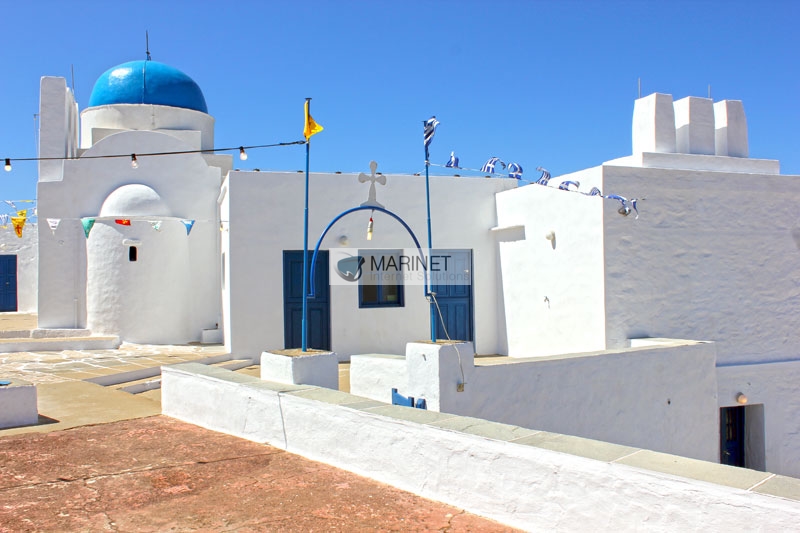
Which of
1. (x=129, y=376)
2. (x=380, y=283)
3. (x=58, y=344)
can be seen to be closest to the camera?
(x=129, y=376)

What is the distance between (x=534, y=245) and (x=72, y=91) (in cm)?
1246

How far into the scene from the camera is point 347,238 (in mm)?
12352

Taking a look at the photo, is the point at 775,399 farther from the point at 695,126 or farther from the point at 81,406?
the point at 81,406

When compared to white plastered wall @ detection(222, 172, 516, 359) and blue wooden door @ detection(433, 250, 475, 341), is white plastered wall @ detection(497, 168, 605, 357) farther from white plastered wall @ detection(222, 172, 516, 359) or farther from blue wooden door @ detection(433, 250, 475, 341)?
blue wooden door @ detection(433, 250, 475, 341)

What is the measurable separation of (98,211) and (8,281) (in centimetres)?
1022

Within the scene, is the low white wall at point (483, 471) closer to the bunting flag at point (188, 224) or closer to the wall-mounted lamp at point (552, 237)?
the wall-mounted lamp at point (552, 237)

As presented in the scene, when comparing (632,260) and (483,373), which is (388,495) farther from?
(632,260)

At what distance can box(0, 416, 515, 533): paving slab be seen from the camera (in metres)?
3.97

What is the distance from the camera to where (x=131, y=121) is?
1700 centimetres

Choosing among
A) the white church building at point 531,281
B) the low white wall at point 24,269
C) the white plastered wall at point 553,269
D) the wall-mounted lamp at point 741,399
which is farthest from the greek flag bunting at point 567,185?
the low white wall at point 24,269

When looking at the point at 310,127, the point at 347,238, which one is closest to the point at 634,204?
the point at 347,238

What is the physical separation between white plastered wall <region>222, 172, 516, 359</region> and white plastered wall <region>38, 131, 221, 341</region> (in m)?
2.67

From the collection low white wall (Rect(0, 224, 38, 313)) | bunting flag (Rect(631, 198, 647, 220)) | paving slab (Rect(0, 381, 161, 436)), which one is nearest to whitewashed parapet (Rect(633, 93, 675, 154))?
bunting flag (Rect(631, 198, 647, 220))

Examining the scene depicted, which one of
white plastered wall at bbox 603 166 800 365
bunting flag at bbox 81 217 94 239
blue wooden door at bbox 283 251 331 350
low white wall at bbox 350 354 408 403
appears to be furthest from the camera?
bunting flag at bbox 81 217 94 239
